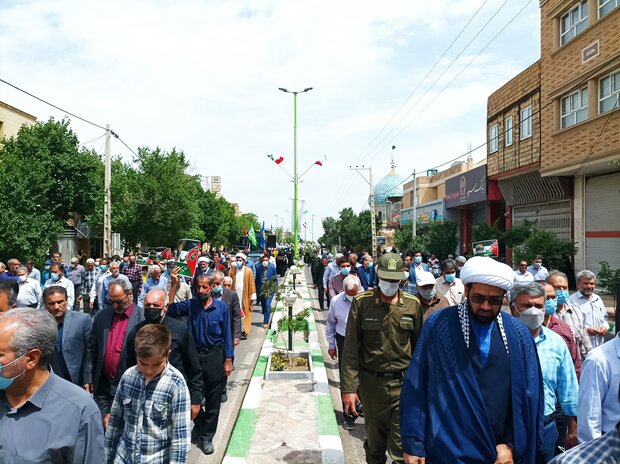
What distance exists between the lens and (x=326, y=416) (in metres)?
6.23

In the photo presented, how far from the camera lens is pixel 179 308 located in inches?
241

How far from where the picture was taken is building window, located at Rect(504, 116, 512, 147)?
25.8 m

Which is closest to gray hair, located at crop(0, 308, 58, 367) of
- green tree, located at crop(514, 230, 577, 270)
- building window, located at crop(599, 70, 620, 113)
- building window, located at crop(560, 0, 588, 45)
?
building window, located at crop(599, 70, 620, 113)

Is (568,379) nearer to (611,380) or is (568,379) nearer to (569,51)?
(611,380)

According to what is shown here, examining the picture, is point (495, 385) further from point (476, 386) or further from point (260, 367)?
point (260, 367)

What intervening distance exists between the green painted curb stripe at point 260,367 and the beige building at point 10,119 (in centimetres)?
2749

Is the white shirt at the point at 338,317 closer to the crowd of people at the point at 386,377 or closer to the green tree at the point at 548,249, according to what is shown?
the crowd of people at the point at 386,377

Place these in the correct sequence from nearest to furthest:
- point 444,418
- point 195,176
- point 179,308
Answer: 1. point 444,418
2. point 179,308
3. point 195,176

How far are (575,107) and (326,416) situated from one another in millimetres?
17354

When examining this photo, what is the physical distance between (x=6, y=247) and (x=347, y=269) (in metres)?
15.3

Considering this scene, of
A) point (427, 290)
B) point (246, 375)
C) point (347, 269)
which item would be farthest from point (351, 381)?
point (347, 269)

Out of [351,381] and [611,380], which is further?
[351,381]

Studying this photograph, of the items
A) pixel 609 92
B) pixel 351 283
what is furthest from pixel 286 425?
pixel 609 92

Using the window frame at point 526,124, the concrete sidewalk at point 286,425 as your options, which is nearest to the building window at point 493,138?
the window frame at point 526,124
